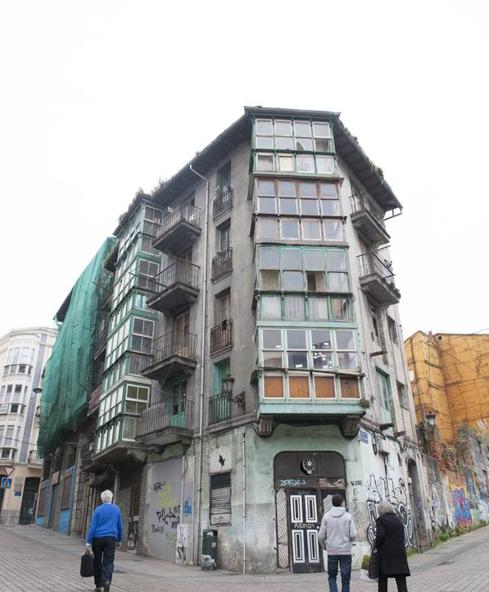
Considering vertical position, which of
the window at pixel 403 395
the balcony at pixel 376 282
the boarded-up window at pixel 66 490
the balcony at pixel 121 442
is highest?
the balcony at pixel 376 282

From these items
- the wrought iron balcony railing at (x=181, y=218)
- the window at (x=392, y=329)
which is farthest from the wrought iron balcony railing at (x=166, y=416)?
the window at (x=392, y=329)

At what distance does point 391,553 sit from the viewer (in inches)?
269

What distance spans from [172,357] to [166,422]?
2.56 meters

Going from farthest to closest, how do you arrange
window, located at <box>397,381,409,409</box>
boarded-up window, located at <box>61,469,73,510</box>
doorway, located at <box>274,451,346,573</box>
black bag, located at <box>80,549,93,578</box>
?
boarded-up window, located at <box>61,469,73,510</box> < window, located at <box>397,381,409,409</box> < doorway, located at <box>274,451,346,573</box> < black bag, located at <box>80,549,93,578</box>

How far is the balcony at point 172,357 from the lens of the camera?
67.8 feet

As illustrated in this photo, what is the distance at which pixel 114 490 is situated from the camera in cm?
2458

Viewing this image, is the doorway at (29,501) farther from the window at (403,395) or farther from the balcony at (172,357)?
the window at (403,395)

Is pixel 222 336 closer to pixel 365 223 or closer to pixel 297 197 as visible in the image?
pixel 297 197

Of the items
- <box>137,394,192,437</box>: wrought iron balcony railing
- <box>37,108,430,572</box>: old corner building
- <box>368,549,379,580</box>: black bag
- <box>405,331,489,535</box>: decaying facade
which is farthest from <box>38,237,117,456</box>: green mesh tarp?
<box>368,549,379,580</box>: black bag

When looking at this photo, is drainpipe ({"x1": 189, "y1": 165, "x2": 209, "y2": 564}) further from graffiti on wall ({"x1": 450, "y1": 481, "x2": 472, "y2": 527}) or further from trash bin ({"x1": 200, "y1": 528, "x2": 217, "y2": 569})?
graffiti on wall ({"x1": 450, "y1": 481, "x2": 472, "y2": 527})

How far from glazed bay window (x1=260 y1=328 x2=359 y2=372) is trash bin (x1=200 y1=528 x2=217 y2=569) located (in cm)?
574

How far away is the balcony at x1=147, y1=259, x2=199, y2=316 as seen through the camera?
22.1 m

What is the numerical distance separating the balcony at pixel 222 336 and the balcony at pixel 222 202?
18.2 ft

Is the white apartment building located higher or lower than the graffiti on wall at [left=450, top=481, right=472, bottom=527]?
higher
